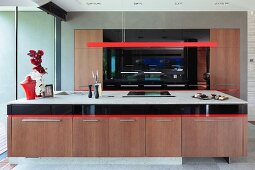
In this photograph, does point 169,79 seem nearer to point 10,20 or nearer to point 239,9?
point 239,9

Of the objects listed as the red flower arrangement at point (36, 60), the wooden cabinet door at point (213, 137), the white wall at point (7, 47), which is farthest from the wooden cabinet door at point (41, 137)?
the white wall at point (7, 47)

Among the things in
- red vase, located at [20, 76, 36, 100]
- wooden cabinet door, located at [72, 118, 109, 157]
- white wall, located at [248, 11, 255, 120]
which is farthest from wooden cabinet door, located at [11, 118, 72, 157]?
white wall, located at [248, 11, 255, 120]

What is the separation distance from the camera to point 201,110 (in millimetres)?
3859

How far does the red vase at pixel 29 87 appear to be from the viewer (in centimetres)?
406

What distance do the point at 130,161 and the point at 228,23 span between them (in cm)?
452

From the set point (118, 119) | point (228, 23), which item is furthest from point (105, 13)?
point (118, 119)

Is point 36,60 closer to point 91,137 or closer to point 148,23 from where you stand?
point 91,137

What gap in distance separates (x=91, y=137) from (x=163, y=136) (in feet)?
3.09

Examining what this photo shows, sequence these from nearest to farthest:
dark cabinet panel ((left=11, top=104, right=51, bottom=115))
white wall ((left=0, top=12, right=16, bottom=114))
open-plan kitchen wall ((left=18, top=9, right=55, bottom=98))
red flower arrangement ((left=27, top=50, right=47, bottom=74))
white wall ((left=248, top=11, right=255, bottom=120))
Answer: dark cabinet panel ((left=11, top=104, right=51, bottom=115)), red flower arrangement ((left=27, top=50, right=47, bottom=74)), white wall ((left=0, top=12, right=16, bottom=114)), open-plan kitchen wall ((left=18, top=9, right=55, bottom=98)), white wall ((left=248, top=11, right=255, bottom=120))

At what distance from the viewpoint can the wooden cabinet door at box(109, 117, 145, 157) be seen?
152 inches

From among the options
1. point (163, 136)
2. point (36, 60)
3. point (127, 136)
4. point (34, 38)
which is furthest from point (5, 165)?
point (34, 38)

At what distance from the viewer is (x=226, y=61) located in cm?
706

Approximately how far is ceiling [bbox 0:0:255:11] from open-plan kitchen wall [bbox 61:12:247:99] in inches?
8.3

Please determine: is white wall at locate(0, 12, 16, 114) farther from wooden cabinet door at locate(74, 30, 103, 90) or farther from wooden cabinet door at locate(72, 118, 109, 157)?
wooden cabinet door at locate(72, 118, 109, 157)
